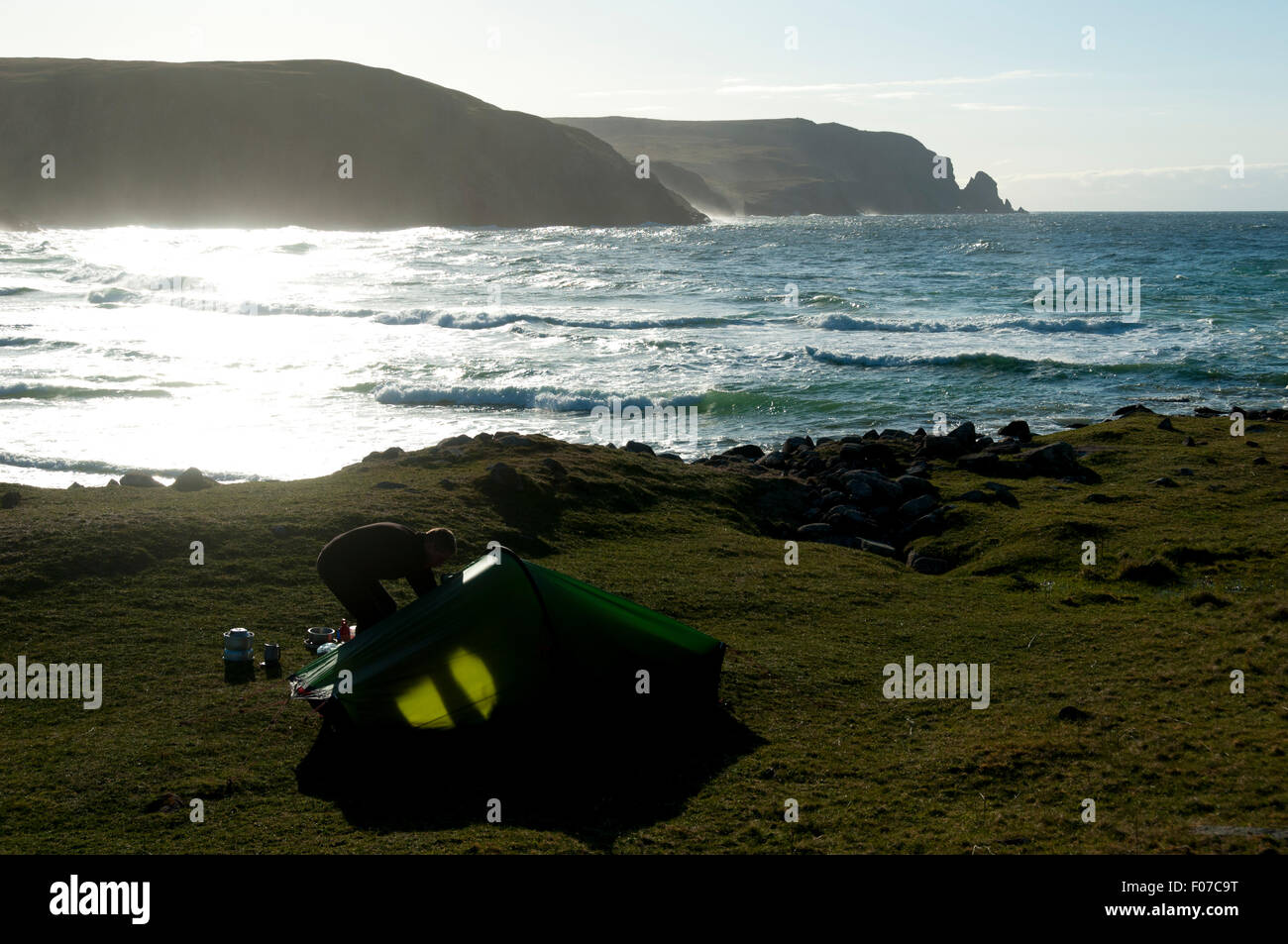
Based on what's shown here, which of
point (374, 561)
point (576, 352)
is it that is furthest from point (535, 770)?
point (576, 352)

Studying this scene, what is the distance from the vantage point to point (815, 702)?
8.57 m

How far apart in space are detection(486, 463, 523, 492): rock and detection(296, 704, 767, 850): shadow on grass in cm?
641

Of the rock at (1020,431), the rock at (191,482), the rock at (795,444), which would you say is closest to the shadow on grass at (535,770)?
the rock at (191,482)

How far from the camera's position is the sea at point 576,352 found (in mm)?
24375

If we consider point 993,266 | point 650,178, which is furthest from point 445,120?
point 993,266

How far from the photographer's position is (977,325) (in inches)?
1660

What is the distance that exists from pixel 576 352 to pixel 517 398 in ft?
27.3

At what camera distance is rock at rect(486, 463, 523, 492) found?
14.0 m

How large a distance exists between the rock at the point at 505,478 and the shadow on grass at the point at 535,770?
6413 millimetres

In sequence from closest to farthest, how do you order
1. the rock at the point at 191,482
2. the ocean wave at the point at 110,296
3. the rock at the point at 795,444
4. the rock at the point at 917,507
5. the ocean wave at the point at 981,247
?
the rock at the point at 191,482 → the rock at the point at 917,507 → the rock at the point at 795,444 → the ocean wave at the point at 110,296 → the ocean wave at the point at 981,247

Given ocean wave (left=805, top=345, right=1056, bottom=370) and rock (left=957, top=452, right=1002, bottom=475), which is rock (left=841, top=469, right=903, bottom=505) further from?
ocean wave (left=805, top=345, right=1056, bottom=370)

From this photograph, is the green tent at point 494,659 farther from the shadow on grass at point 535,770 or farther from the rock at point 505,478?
the rock at point 505,478

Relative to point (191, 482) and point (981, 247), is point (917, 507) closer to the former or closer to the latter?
point (191, 482)
